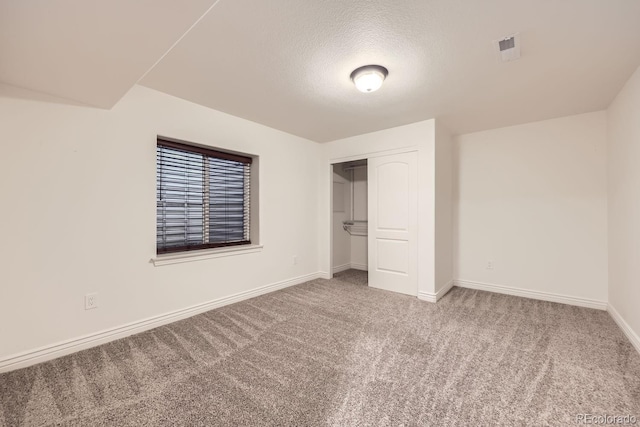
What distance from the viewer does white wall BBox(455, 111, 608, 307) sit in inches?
121

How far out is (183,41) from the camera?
175 centimetres

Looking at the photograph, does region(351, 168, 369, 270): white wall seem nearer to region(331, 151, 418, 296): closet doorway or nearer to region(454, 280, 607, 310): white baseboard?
region(331, 151, 418, 296): closet doorway

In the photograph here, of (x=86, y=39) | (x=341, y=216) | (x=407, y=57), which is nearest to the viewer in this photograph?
(x=86, y=39)

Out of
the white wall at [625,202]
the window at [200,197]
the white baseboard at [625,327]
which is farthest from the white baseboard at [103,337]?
the white wall at [625,202]

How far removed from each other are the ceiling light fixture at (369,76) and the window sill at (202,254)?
91.3 inches

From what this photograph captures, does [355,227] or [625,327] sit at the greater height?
[355,227]

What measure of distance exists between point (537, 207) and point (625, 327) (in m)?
1.51

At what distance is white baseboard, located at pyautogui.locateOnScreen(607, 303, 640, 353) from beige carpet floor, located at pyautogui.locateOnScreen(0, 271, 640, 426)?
74 millimetres

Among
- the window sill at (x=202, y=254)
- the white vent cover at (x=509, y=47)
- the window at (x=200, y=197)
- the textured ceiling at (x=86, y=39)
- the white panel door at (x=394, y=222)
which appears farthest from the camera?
the white panel door at (x=394, y=222)

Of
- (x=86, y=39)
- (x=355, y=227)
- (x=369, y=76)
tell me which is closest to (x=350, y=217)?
(x=355, y=227)

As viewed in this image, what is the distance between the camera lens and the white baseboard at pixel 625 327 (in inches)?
83.8

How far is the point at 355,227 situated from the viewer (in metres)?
5.26

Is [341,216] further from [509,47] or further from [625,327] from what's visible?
[625,327]

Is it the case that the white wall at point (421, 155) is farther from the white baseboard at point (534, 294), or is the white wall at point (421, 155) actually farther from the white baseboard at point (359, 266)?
the white baseboard at point (359, 266)
